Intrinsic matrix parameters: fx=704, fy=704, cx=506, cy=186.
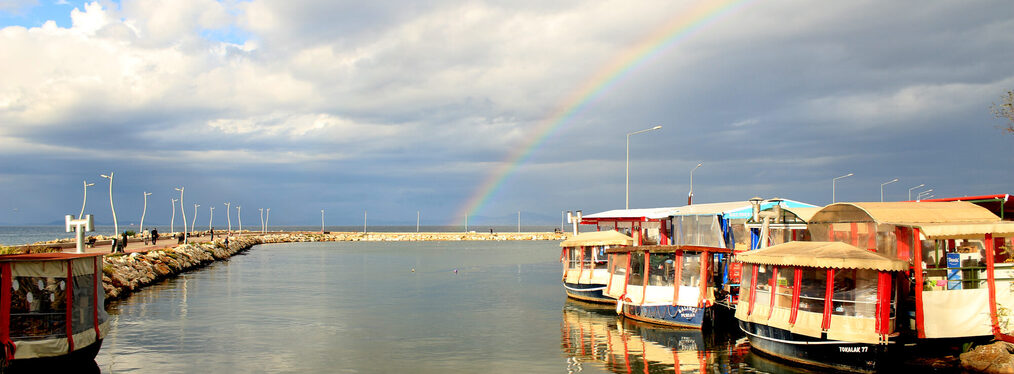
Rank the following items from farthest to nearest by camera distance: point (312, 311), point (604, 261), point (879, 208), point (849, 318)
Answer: point (604, 261) → point (312, 311) → point (879, 208) → point (849, 318)

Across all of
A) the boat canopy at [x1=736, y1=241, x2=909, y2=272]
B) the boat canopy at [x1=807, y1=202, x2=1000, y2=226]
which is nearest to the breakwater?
the boat canopy at [x1=736, y1=241, x2=909, y2=272]

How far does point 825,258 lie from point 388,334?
18.1 meters

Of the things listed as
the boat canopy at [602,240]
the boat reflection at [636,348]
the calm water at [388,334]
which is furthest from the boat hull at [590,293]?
the boat reflection at [636,348]

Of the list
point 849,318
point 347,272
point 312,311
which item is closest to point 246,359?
point 312,311

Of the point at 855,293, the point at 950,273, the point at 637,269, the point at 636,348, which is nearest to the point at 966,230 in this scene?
the point at 950,273

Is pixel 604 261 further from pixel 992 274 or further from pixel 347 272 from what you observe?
pixel 347 272

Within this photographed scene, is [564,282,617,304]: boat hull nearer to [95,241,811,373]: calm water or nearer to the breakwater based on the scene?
[95,241,811,373]: calm water

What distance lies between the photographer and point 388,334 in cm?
3036

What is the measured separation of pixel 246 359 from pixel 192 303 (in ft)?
62.6

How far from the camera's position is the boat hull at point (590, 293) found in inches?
1516

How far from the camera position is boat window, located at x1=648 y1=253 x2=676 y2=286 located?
29625mm

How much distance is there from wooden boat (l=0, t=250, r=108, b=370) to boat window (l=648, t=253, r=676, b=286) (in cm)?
2078

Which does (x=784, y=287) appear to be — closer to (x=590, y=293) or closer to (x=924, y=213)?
(x=924, y=213)

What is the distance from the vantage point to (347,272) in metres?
68.4
